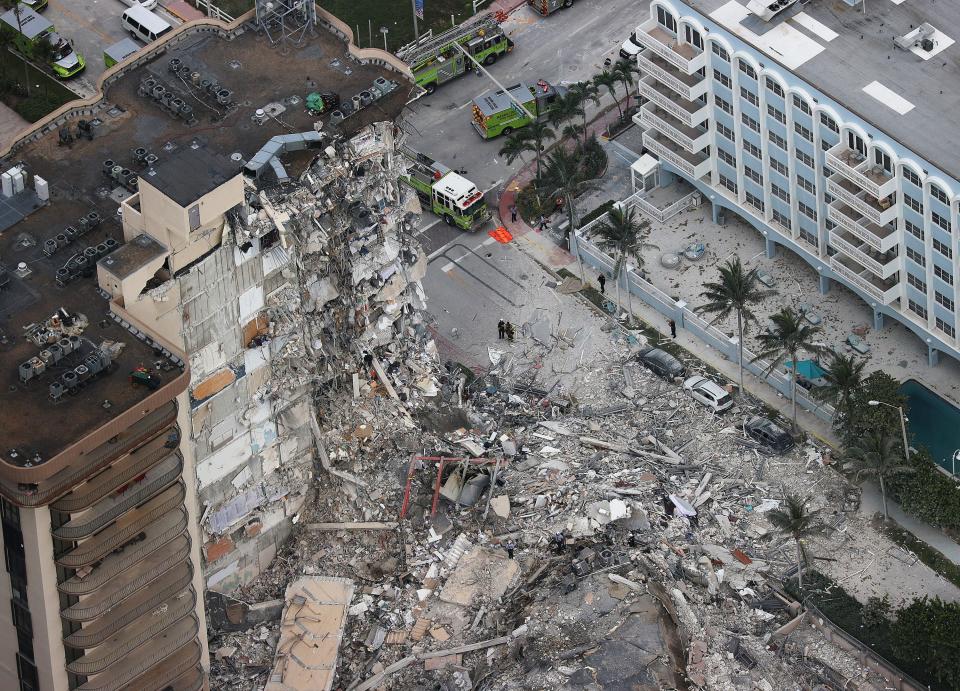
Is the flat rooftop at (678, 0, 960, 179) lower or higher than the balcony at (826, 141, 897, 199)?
higher

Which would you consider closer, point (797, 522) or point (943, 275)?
point (797, 522)

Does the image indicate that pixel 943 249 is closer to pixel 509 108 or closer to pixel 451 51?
pixel 509 108

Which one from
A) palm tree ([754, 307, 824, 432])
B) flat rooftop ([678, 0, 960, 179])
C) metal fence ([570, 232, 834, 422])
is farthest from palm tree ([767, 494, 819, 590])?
flat rooftop ([678, 0, 960, 179])

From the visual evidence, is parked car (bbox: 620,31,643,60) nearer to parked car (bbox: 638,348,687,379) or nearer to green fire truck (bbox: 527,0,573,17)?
green fire truck (bbox: 527,0,573,17)

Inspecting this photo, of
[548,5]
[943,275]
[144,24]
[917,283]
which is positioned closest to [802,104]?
[917,283]

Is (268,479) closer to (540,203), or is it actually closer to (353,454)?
(353,454)
